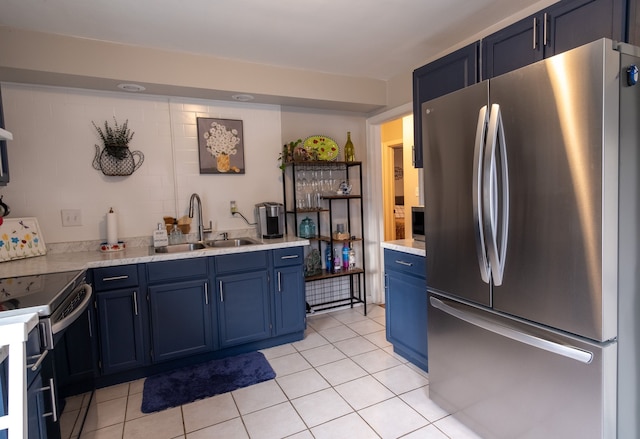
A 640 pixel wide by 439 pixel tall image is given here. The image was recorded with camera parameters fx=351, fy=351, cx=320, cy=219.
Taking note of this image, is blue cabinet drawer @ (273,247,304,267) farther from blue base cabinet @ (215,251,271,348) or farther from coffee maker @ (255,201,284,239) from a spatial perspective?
coffee maker @ (255,201,284,239)

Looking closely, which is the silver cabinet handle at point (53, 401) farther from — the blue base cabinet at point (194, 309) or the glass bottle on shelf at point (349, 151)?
the glass bottle on shelf at point (349, 151)

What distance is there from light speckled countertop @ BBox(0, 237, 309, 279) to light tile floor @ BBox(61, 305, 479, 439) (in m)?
0.77

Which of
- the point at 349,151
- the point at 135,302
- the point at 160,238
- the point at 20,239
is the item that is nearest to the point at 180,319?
the point at 135,302

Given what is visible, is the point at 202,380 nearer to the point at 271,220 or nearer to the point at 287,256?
the point at 287,256

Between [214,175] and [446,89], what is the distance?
6.61 feet

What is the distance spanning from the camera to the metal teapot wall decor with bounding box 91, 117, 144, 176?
2711 millimetres

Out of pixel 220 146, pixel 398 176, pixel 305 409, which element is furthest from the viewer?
pixel 398 176

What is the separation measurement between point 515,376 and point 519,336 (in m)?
0.20

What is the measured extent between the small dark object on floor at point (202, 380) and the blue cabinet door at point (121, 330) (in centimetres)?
22

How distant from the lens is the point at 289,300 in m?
2.92

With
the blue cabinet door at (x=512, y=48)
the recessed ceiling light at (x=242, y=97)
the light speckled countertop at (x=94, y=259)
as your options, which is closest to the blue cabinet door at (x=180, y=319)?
the light speckled countertop at (x=94, y=259)

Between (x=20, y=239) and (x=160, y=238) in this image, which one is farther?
(x=160, y=238)

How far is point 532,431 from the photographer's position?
1480 mm

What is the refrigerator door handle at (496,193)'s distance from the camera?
58.6 inches
